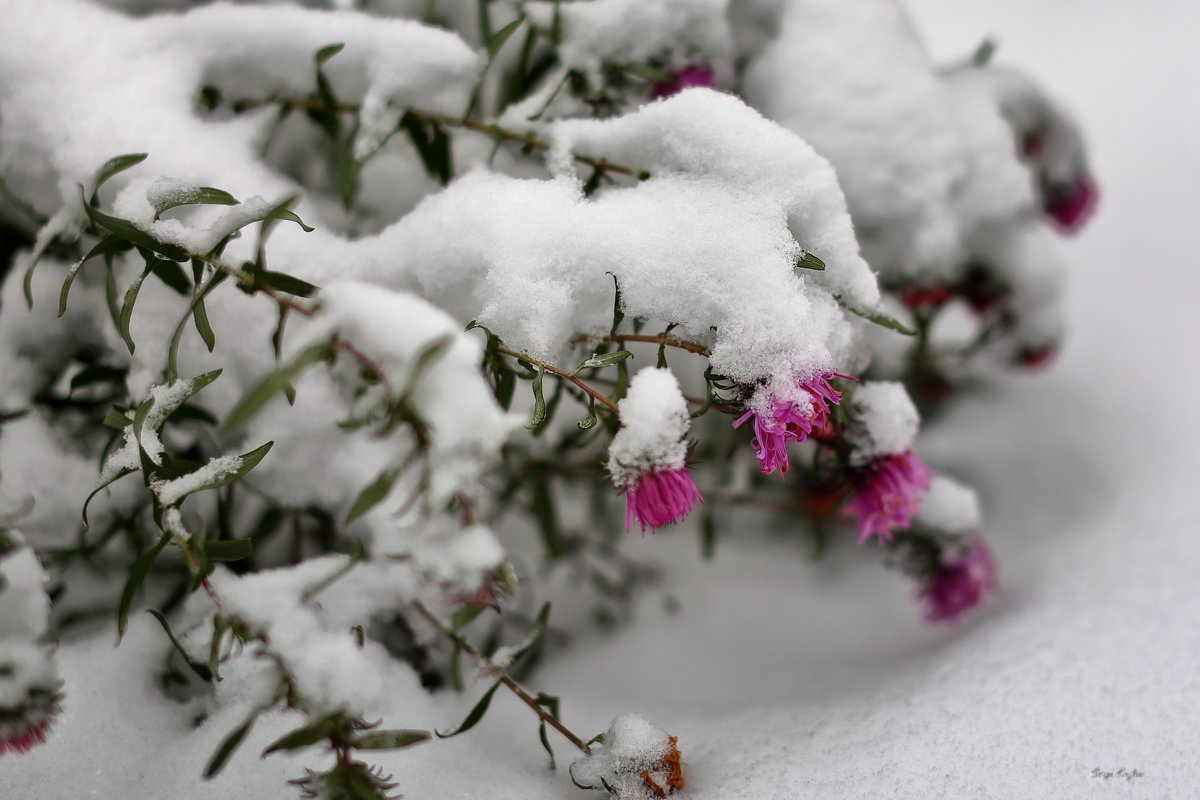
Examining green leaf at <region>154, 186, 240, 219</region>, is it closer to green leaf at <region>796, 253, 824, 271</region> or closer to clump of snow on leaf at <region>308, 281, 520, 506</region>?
clump of snow on leaf at <region>308, 281, 520, 506</region>

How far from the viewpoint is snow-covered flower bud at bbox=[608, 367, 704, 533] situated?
1.45 ft

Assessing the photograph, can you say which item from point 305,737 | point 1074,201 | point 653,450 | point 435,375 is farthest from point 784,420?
point 1074,201

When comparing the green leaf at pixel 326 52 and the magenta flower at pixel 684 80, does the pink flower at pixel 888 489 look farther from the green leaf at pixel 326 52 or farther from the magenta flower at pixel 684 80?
the green leaf at pixel 326 52

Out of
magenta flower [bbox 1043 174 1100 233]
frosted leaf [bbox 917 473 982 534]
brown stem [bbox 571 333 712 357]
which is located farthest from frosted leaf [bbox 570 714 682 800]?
magenta flower [bbox 1043 174 1100 233]

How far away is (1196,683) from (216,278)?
0.74 m

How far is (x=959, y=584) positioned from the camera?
746 mm

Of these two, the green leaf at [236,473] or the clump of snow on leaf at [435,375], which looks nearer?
the clump of snow on leaf at [435,375]

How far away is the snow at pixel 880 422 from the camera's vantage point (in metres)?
0.57

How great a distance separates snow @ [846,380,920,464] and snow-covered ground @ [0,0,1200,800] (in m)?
0.20

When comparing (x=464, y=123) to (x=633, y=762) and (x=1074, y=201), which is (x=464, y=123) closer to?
(x=633, y=762)

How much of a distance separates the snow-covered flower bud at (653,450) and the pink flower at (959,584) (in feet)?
1.37

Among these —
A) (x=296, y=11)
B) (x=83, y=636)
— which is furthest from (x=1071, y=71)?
(x=83, y=636)

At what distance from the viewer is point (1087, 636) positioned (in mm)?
649

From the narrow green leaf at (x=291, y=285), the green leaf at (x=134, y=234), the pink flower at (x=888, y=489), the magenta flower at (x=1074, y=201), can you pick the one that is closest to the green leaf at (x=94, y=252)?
the green leaf at (x=134, y=234)
